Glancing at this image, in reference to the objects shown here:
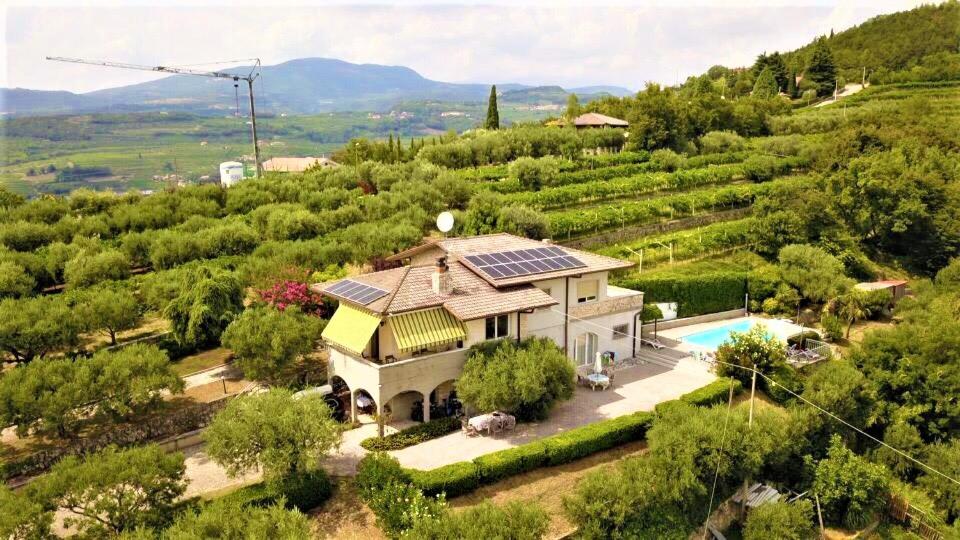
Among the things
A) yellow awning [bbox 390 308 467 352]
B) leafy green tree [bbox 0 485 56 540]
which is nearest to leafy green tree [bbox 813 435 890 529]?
yellow awning [bbox 390 308 467 352]

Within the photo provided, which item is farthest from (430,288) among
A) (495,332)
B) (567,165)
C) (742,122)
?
(742,122)

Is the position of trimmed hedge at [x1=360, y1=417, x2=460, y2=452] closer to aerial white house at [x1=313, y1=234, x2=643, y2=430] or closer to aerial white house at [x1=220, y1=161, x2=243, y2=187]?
aerial white house at [x1=313, y1=234, x2=643, y2=430]

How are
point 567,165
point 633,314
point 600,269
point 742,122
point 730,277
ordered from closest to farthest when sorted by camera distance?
point 600,269 < point 633,314 < point 730,277 < point 567,165 < point 742,122

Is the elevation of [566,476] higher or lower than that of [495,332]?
lower

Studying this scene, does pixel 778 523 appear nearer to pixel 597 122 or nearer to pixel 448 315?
pixel 448 315

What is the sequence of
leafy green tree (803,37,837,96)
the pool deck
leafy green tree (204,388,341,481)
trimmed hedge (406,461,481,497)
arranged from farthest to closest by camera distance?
1. leafy green tree (803,37,837,96)
2. the pool deck
3. trimmed hedge (406,461,481,497)
4. leafy green tree (204,388,341,481)

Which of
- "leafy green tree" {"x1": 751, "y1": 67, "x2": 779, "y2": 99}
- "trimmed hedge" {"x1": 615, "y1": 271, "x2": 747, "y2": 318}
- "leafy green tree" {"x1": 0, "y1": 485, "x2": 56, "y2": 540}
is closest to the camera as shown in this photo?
"leafy green tree" {"x1": 0, "y1": 485, "x2": 56, "y2": 540}

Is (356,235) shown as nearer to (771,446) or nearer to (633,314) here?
(633,314)
